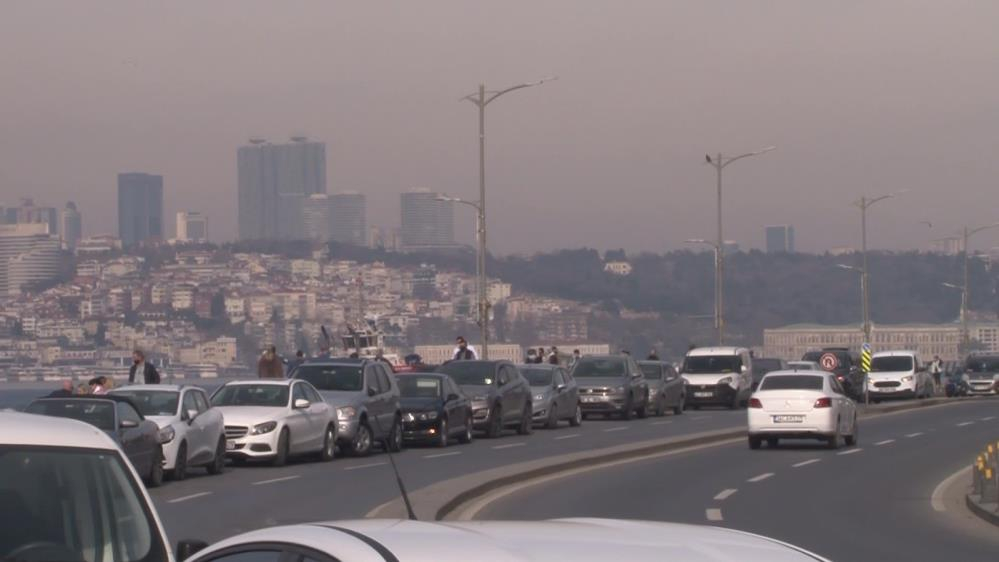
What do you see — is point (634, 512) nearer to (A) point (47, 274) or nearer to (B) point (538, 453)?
(B) point (538, 453)

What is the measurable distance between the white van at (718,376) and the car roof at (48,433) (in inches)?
1782

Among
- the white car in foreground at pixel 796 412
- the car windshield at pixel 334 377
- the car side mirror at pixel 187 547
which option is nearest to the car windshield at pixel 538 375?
the white car in foreground at pixel 796 412

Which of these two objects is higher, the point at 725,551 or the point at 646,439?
the point at 725,551

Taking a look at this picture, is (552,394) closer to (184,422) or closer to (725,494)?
(184,422)

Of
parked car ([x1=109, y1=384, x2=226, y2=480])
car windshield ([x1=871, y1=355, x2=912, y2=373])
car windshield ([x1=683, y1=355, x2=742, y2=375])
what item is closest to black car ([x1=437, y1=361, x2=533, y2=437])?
parked car ([x1=109, y1=384, x2=226, y2=480])

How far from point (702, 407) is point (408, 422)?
24298 millimetres

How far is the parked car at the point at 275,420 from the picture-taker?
25844 millimetres

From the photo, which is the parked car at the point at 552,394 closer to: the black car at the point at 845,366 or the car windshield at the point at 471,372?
the car windshield at the point at 471,372

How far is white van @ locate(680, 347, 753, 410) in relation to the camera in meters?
51.2

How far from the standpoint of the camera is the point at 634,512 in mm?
18484

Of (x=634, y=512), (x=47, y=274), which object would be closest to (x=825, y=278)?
(x=47, y=274)

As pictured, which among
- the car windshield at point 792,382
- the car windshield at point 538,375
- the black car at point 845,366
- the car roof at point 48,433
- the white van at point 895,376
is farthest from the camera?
the white van at point 895,376

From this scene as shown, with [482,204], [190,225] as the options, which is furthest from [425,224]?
[482,204]

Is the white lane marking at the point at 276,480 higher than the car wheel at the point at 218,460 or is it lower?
lower
